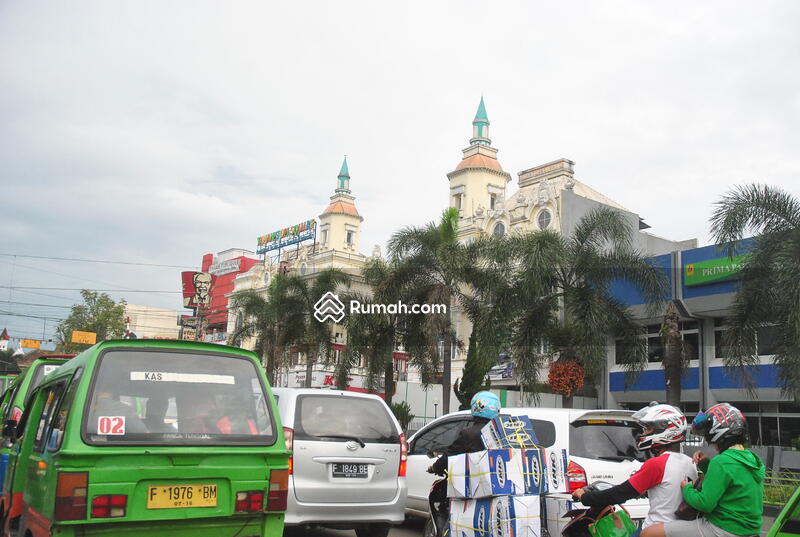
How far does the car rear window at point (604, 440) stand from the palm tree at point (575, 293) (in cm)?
1509

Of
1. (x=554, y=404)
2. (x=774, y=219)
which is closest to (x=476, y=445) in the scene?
(x=774, y=219)

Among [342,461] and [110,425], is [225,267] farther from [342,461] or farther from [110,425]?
[110,425]

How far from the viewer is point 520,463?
507 centimetres

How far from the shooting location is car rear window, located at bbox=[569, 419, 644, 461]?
24.1 ft

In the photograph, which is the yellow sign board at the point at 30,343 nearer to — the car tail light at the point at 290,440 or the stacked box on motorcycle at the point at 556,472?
the car tail light at the point at 290,440

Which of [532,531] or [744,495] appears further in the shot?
[532,531]

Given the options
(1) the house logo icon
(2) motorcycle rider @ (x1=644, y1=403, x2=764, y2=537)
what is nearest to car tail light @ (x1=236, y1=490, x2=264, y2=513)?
(2) motorcycle rider @ (x1=644, y1=403, x2=764, y2=537)

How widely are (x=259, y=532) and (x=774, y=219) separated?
54.1ft

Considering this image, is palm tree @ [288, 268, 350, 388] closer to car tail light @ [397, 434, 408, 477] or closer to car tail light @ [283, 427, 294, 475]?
car tail light @ [397, 434, 408, 477]

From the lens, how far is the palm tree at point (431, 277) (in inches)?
1086

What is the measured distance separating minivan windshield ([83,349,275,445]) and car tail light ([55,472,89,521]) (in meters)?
0.25

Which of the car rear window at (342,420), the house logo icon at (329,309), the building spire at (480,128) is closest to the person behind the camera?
the car rear window at (342,420)

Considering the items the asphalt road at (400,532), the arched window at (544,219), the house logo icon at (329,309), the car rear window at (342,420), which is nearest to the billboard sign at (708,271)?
the house logo icon at (329,309)

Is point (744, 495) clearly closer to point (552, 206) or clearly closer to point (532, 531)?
point (532, 531)
